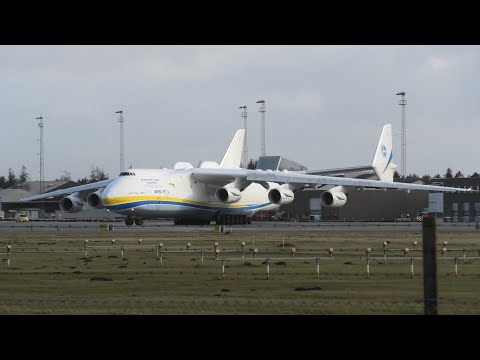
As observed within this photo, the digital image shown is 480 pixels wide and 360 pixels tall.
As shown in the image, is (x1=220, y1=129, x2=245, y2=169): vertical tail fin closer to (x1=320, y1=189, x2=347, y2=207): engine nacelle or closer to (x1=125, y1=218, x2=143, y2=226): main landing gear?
(x1=125, y1=218, x2=143, y2=226): main landing gear

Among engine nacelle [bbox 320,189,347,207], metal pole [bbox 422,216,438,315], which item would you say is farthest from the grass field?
engine nacelle [bbox 320,189,347,207]

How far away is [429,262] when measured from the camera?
11227 millimetres

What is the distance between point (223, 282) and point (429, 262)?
15.0 m

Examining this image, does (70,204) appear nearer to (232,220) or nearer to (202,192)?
(202,192)

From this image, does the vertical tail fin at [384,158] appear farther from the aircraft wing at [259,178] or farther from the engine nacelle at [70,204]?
the engine nacelle at [70,204]

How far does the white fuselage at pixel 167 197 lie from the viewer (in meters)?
70.6

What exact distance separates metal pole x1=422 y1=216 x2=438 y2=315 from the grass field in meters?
6.39

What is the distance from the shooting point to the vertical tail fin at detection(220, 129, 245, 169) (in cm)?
9050

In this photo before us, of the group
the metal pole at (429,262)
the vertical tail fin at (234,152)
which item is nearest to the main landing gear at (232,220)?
the vertical tail fin at (234,152)

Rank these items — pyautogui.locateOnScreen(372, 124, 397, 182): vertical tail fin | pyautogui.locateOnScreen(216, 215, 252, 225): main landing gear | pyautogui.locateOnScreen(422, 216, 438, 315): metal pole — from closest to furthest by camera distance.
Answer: pyautogui.locateOnScreen(422, 216, 438, 315): metal pole, pyautogui.locateOnScreen(216, 215, 252, 225): main landing gear, pyautogui.locateOnScreen(372, 124, 397, 182): vertical tail fin

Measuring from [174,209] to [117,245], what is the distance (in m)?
27.4
